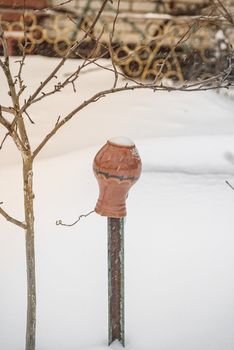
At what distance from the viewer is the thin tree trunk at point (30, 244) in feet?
7.38

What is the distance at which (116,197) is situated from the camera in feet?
7.93

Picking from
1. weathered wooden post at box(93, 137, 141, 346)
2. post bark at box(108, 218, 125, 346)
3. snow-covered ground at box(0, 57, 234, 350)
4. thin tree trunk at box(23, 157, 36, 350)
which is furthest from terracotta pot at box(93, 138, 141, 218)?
snow-covered ground at box(0, 57, 234, 350)

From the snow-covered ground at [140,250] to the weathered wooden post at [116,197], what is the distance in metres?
0.21

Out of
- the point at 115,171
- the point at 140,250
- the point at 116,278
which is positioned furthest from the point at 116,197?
the point at 140,250

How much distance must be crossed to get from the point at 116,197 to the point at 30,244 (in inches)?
18.1

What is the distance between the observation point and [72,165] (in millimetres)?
3893

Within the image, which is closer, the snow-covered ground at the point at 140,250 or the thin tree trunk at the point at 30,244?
the thin tree trunk at the point at 30,244

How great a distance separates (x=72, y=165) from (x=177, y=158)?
87cm

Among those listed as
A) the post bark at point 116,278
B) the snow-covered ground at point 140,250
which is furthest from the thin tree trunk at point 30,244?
the post bark at point 116,278

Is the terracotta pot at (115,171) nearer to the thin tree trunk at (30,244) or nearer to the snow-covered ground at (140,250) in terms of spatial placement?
the thin tree trunk at (30,244)

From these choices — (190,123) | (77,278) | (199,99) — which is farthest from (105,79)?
(77,278)

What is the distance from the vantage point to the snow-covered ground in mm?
2787

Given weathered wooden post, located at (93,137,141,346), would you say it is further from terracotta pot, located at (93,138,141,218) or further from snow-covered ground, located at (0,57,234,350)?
snow-covered ground, located at (0,57,234,350)

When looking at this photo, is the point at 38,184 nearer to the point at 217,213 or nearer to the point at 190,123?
the point at 217,213
